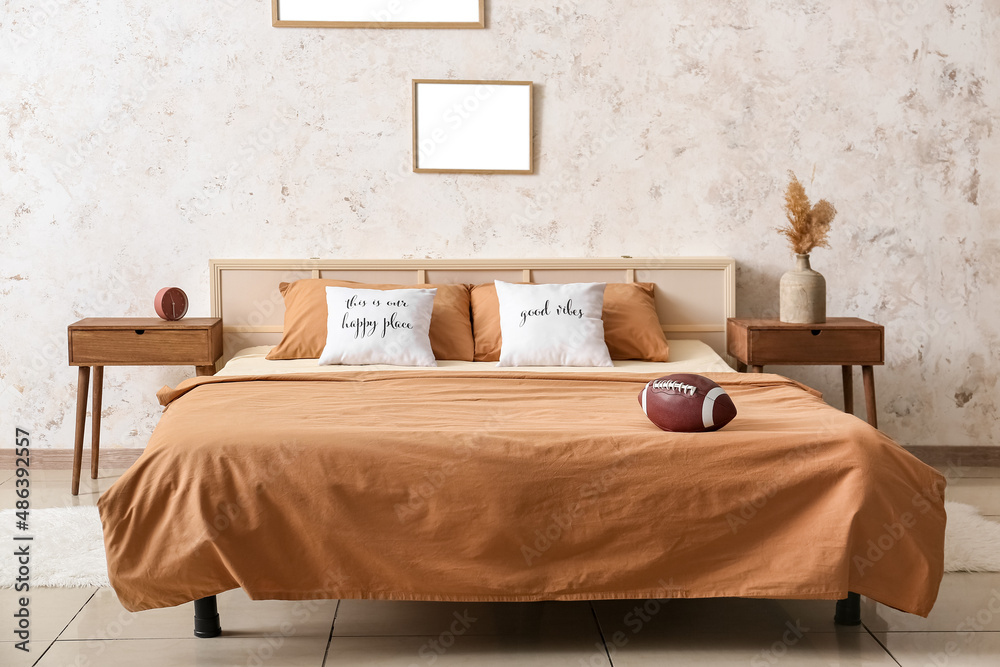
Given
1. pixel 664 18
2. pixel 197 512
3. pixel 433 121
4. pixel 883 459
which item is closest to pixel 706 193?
pixel 664 18

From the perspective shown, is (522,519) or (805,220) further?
(805,220)

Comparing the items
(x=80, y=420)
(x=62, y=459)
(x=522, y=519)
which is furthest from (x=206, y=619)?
(x=62, y=459)

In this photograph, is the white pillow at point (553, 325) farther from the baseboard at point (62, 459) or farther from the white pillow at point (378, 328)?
the baseboard at point (62, 459)

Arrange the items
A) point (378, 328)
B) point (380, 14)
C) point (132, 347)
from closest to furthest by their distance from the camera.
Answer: point (378, 328)
point (132, 347)
point (380, 14)

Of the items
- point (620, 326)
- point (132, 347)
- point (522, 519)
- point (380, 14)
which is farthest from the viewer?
point (380, 14)

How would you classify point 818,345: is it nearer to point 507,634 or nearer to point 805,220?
point 805,220

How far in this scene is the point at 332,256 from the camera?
394 cm

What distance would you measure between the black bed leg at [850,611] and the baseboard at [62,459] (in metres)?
3.08

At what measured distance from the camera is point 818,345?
3.52 m

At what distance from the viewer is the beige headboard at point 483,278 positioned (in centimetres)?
387

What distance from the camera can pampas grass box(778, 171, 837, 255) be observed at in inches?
141

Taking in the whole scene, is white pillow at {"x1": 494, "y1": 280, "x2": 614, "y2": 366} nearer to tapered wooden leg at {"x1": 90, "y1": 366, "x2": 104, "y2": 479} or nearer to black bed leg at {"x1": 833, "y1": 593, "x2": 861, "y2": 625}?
black bed leg at {"x1": 833, "y1": 593, "x2": 861, "y2": 625}

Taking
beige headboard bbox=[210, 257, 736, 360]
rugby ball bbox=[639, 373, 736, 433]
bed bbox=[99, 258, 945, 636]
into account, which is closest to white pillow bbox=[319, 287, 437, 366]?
beige headboard bbox=[210, 257, 736, 360]

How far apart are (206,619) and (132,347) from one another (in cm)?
161
